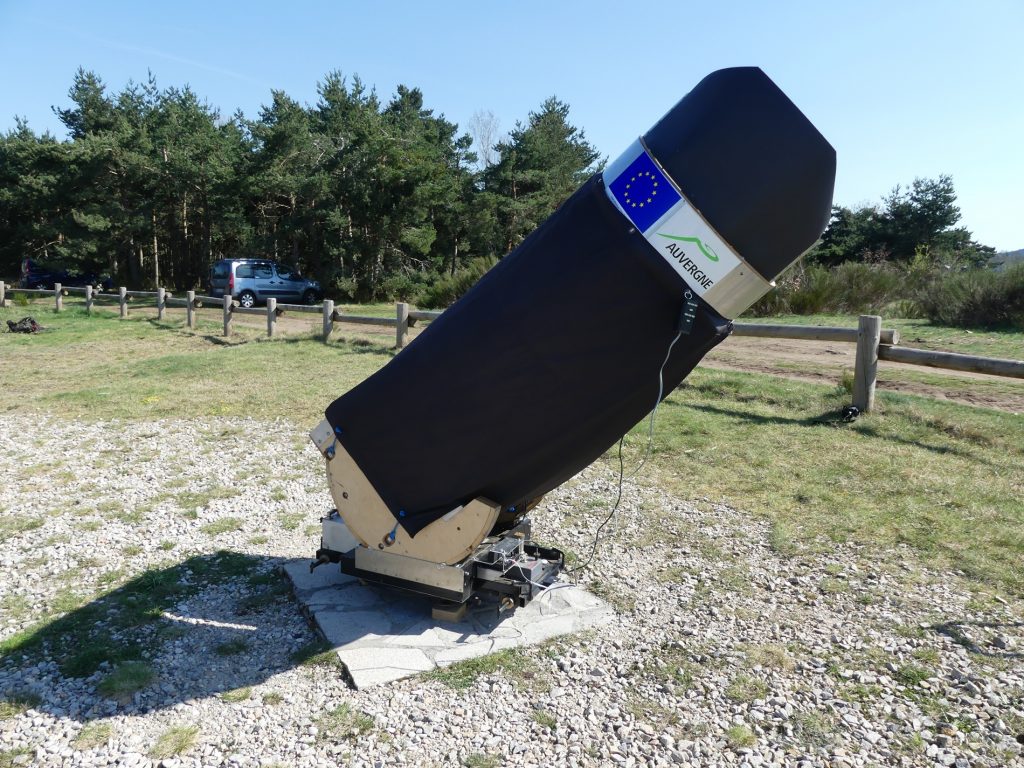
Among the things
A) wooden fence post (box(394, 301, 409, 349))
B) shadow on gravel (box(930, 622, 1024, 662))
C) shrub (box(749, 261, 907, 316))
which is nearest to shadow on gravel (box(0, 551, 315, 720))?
shadow on gravel (box(930, 622, 1024, 662))

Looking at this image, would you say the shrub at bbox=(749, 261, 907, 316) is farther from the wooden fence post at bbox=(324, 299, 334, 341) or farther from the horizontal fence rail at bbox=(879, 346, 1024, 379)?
the wooden fence post at bbox=(324, 299, 334, 341)

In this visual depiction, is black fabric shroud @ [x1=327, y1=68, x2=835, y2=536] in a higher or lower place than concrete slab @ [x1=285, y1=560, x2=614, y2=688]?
higher

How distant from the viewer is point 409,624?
12.2 feet

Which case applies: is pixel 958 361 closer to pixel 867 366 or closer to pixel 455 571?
pixel 867 366

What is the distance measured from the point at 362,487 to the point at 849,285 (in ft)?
53.3

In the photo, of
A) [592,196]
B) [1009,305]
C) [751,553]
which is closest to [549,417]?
[592,196]

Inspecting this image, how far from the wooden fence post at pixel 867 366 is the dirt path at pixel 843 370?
55.0 inches

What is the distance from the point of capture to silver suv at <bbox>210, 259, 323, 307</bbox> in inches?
902

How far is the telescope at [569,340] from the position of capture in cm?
264

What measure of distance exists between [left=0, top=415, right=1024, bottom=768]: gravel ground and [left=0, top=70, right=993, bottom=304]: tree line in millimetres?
18271

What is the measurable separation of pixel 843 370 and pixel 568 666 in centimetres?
770

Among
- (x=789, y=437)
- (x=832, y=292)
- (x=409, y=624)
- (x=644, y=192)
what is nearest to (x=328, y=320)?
(x=789, y=437)

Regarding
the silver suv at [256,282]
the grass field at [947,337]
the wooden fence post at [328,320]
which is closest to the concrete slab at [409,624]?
the grass field at [947,337]

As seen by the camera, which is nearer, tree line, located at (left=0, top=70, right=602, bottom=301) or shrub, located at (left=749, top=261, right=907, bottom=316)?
shrub, located at (left=749, top=261, right=907, bottom=316)
